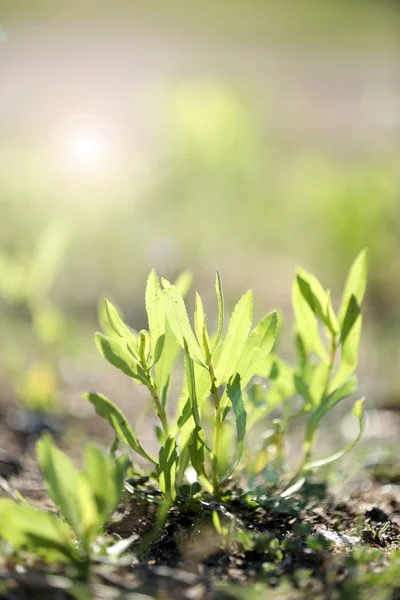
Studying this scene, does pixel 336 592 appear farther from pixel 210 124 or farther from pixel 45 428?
pixel 210 124

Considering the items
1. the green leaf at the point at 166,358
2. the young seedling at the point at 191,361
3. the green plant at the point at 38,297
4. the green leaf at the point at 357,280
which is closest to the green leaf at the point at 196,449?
the young seedling at the point at 191,361

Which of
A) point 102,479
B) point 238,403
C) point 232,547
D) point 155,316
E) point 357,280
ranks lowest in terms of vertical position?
point 232,547

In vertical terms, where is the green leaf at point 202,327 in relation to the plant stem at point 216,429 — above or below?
above

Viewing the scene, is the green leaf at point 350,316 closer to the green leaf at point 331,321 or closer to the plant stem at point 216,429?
the green leaf at point 331,321

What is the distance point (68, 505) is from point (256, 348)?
350 mm

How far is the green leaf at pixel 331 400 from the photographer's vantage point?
3.50 ft

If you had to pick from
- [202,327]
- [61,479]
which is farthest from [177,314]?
[61,479]

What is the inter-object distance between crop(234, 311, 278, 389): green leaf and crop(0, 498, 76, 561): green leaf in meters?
0.35

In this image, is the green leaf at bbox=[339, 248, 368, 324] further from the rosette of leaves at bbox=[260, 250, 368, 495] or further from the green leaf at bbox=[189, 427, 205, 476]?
the green leaf at bbox=[189, 427, 205, 476]

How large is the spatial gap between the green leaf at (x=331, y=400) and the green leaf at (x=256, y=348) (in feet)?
0.50

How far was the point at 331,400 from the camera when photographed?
1100mm

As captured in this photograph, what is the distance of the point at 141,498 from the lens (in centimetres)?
109

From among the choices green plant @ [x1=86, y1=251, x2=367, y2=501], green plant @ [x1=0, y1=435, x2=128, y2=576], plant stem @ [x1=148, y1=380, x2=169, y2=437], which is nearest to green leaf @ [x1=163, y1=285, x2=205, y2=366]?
green plant @ [x1=86, y1=251, x2=367, y2=501]

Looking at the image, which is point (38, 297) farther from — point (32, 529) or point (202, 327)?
point (32, 529)
